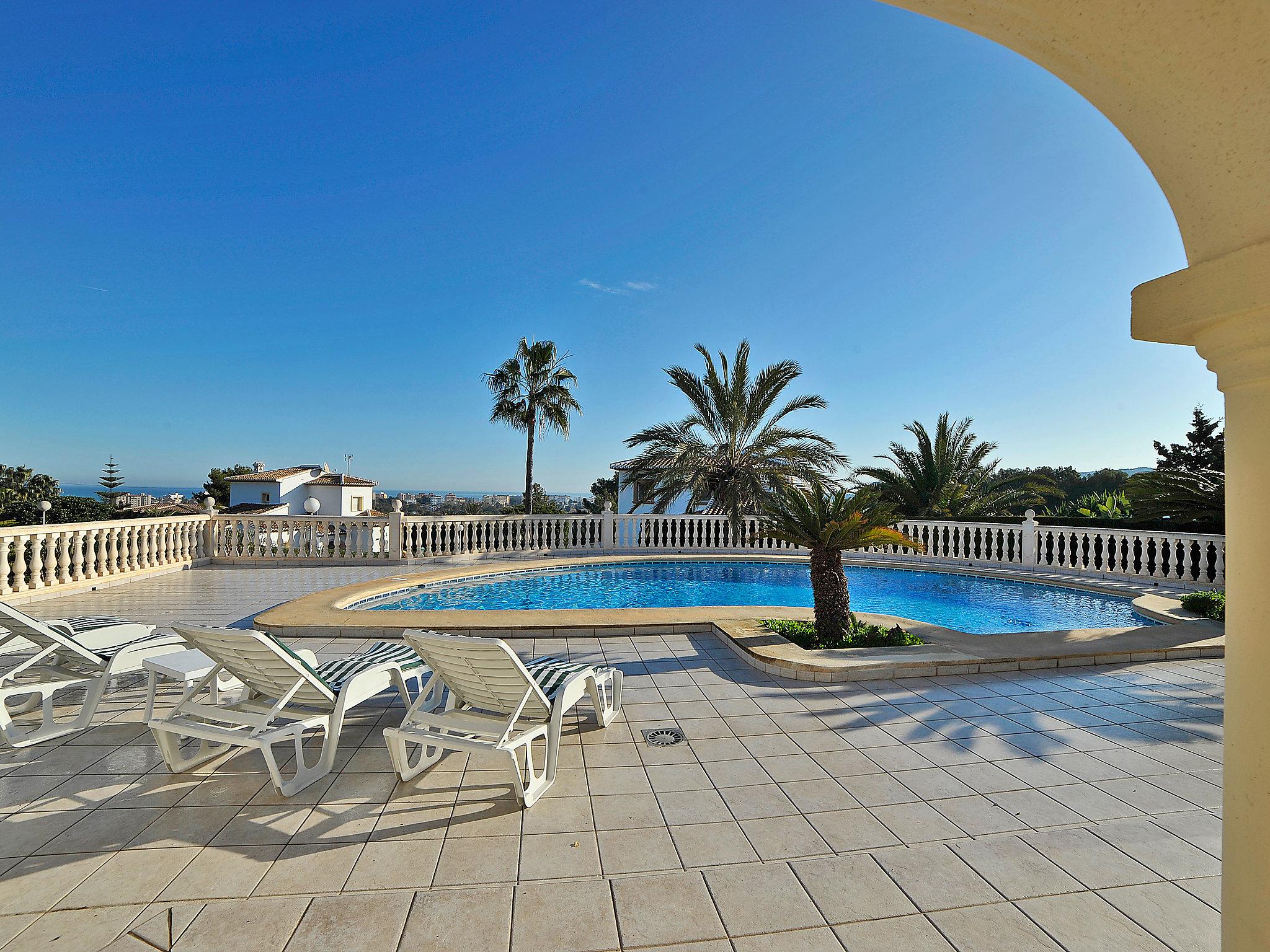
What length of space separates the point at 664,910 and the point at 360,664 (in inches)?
104

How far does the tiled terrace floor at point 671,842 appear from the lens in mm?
2176

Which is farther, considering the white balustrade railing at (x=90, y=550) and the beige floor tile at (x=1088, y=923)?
the white balustrade railing at (x=90, y=550)

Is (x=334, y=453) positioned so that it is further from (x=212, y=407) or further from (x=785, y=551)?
(x=785, y=551)

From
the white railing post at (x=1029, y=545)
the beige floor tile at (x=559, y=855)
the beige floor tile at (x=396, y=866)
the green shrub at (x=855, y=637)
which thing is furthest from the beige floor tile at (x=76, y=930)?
the white railing post at (x=1029, y=545)

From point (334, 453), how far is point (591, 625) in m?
33.6

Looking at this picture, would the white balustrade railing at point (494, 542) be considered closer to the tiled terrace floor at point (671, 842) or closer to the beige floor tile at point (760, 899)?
the tiled terrace floor at point (671, 842)

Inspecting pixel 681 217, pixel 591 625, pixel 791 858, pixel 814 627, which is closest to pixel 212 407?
pixel 681 217

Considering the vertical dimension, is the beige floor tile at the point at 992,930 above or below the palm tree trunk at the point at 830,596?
below

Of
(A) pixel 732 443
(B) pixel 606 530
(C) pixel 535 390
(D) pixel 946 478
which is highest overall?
(C) pixel 535 390

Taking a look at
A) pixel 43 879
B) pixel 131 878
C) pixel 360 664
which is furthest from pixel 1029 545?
pixel 43 879

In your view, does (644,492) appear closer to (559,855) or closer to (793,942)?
(559,855)

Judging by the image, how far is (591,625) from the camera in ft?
22.6

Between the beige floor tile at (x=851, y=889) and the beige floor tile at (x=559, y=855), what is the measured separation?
35.1 inches

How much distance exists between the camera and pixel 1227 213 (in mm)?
1445
